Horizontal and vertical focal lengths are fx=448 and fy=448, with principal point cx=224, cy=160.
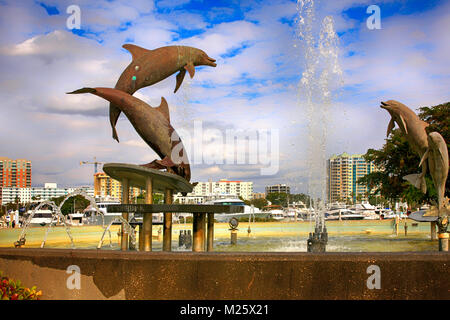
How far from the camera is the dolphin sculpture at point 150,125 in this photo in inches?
426

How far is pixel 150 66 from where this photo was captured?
11469mm

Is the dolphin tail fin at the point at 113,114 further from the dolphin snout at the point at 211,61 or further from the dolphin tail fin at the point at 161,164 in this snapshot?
the dolphin snout at the point at 211,61

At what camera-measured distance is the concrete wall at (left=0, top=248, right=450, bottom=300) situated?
215 inches

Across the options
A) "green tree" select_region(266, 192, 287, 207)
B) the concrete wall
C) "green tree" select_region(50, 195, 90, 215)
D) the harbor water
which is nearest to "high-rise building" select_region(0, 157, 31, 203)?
"green tree" select_region(50, 195, 90, 215)

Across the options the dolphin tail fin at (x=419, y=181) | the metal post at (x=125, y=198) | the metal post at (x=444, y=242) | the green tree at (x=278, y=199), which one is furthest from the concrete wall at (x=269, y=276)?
the green tree at (x=278, y=199)

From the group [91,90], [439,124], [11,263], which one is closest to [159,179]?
[91,90]

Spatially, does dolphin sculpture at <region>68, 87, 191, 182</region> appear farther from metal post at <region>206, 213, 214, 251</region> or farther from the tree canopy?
the tree canopy

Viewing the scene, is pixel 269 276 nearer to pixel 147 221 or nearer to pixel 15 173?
pixel 147 221

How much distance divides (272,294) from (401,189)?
102ft

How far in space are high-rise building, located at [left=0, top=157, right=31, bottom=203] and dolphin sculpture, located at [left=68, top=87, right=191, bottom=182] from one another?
7046 inches

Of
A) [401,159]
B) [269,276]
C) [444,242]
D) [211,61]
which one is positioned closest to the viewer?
[269,276]

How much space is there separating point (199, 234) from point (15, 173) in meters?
193

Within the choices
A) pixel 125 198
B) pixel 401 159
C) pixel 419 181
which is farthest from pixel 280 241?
pixel 401 159

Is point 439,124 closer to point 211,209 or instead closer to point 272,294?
point 211,209
